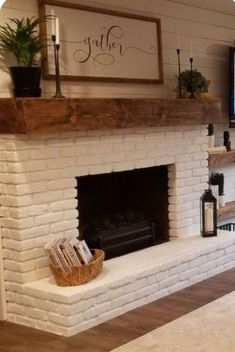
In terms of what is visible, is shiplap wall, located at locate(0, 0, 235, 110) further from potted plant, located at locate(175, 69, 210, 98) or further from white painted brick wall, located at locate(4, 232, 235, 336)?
white painted brick wall, located at locate(4, 232, 235, 336)

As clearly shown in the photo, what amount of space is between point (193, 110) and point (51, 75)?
120 centimetres

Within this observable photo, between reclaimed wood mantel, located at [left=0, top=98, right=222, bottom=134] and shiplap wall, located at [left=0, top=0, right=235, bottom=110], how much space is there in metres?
0.35

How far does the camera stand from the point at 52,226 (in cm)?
342

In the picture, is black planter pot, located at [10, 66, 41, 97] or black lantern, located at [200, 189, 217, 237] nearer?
black planter pot, located at [10, 66, 41, 97]

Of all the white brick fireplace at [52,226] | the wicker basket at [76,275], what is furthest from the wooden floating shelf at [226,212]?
the wicker basket at [76,275]

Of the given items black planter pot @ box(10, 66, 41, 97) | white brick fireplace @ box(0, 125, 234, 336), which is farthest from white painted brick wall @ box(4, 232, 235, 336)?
black planter pot @ box(10, 66, 41, 97)

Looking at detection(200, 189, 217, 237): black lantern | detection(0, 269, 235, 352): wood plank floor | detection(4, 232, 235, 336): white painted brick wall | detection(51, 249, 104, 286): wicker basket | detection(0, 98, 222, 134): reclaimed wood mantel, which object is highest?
detection(0, 98, 222, 134): reclaimed wood mantel

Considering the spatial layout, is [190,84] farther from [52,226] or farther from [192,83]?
[52,226]

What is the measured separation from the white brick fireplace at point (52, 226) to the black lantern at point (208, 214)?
57cm

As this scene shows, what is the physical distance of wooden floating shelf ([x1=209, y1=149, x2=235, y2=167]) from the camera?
188 inches

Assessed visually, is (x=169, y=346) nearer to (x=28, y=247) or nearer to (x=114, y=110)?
(x=28, y=247)

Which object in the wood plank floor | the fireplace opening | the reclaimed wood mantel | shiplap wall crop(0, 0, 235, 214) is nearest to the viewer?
the wood plank floor

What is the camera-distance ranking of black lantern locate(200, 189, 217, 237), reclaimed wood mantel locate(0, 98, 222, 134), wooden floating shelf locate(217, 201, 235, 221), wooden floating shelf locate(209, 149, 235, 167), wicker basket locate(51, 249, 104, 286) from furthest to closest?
wooden floating shelf locate(217, 201, 235, 221) < wooden floating shelf locate(209, 149, 235, 167) < black lantern locate(200, 189, 217, 237) < wicker basket locate(51, 249, 104, 286) < reclaimed wood mantel locate(0, 98, 222, 134)

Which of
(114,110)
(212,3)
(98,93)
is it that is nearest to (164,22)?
(212,3)
